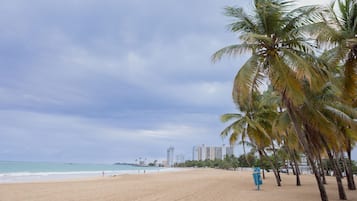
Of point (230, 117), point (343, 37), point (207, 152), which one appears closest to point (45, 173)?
point (230, 117)

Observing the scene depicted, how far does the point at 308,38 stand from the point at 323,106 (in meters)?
3.53


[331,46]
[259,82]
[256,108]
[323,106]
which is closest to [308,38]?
[331,46]

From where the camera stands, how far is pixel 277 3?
8.77 meters

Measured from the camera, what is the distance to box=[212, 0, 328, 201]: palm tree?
8.09 m

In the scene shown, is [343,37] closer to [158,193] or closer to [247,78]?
[247,78]

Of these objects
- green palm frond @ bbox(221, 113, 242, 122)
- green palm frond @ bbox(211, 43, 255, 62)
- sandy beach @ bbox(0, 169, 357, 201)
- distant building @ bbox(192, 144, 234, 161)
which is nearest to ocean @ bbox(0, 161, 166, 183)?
sandy beach @ bbox(0, 169, 357, 201)

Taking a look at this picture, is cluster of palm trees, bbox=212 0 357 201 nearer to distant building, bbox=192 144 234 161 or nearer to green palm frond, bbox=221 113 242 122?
green palm frond, bbox=221 113 242 122

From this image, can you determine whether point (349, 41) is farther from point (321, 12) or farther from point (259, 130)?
point (259, 130)

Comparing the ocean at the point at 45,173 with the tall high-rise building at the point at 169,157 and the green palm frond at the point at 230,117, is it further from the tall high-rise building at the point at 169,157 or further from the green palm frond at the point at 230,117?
the tall high-rise building at the point at 169,157

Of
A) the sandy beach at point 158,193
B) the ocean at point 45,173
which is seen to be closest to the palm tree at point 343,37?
the sandy beach at point 158,193

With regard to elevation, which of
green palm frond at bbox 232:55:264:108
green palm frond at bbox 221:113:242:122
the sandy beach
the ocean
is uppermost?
green palm frond at bbox 221:113:242:122

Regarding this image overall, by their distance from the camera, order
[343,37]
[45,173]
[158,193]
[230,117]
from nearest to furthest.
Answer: [343,37] < [158,193] < [230,117] < [45,173]

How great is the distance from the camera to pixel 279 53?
8.62 m

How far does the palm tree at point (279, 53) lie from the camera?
809 centimetres
